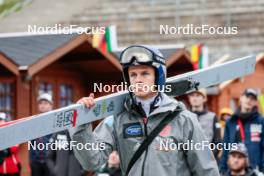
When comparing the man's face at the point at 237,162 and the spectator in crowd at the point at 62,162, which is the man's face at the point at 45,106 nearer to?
the spectator in crowd at the point at 62,162

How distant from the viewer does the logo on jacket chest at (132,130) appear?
6738 millimetres

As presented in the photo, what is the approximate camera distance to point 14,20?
3045cm

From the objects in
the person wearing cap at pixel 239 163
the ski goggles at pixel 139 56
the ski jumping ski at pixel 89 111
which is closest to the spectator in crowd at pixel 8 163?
the person wearing cap at pixel 239 163

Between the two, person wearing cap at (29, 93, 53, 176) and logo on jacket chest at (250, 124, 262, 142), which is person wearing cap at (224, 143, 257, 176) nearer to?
logo on jacket chest at (250, 124, 262, 142)

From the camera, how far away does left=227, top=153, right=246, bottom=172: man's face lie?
11.5 meters

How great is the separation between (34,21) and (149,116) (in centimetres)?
2357

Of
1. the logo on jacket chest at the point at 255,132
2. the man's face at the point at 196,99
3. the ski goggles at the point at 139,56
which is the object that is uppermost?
the man's face at the point at 196,99

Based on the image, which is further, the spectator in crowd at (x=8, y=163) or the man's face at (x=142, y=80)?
the spectator in crowd at (x=8, y=163)

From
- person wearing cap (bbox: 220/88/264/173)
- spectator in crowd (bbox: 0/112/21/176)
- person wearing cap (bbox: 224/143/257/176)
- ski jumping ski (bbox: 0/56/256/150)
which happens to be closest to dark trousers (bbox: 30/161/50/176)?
spectator in crowd (bbox: 0/112/21/176)

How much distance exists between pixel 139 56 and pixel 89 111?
1.89 feet

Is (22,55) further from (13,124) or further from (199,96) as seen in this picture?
(13,124)

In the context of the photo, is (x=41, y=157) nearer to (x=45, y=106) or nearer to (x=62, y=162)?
(x=62, y=162)

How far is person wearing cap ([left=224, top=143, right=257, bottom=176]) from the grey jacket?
4707 mm

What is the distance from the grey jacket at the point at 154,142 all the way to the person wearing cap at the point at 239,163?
4.71m
